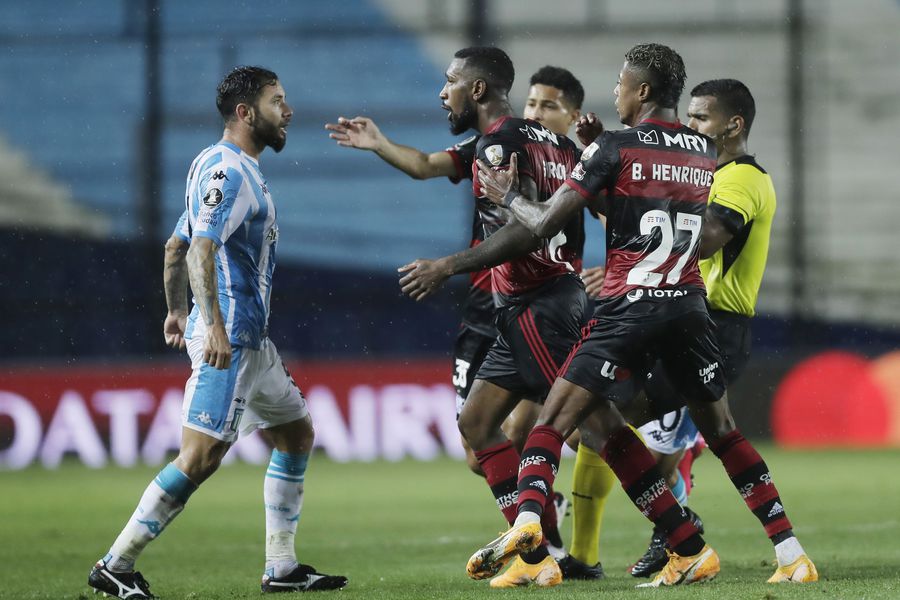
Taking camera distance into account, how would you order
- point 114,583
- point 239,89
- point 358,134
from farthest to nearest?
point 358,134
point 239,89
point 114,583

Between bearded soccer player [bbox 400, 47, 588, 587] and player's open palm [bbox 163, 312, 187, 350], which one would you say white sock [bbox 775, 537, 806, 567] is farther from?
player's open palm [bbox 163, 312, 187, 350]

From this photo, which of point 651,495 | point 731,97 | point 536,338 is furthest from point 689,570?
point 731,97

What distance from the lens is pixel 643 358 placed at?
5770 millimetres

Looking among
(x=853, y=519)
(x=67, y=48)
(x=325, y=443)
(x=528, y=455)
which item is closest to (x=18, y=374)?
(x=325, y=443)

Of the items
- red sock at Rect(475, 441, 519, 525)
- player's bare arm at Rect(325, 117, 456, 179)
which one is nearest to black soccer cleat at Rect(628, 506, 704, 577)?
red sock at Rect(475, 441, 519, 525)

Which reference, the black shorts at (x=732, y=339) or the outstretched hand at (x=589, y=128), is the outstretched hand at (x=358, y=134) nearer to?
the outstretched hand at (x=589, y=128)

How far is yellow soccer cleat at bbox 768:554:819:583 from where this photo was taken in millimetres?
5781

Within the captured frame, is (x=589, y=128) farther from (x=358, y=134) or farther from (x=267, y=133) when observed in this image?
(x=267, y=133)

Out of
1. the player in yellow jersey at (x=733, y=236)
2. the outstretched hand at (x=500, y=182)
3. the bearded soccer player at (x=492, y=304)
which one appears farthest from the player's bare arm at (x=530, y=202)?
the player in yellow jersey at (x=733, y=236)

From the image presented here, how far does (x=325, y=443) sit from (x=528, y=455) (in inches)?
361

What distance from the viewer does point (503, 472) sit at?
621 centimetres

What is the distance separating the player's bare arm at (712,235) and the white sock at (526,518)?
1436 mm

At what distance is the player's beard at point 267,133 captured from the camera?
6098 millimetres

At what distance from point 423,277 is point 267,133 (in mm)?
1008
